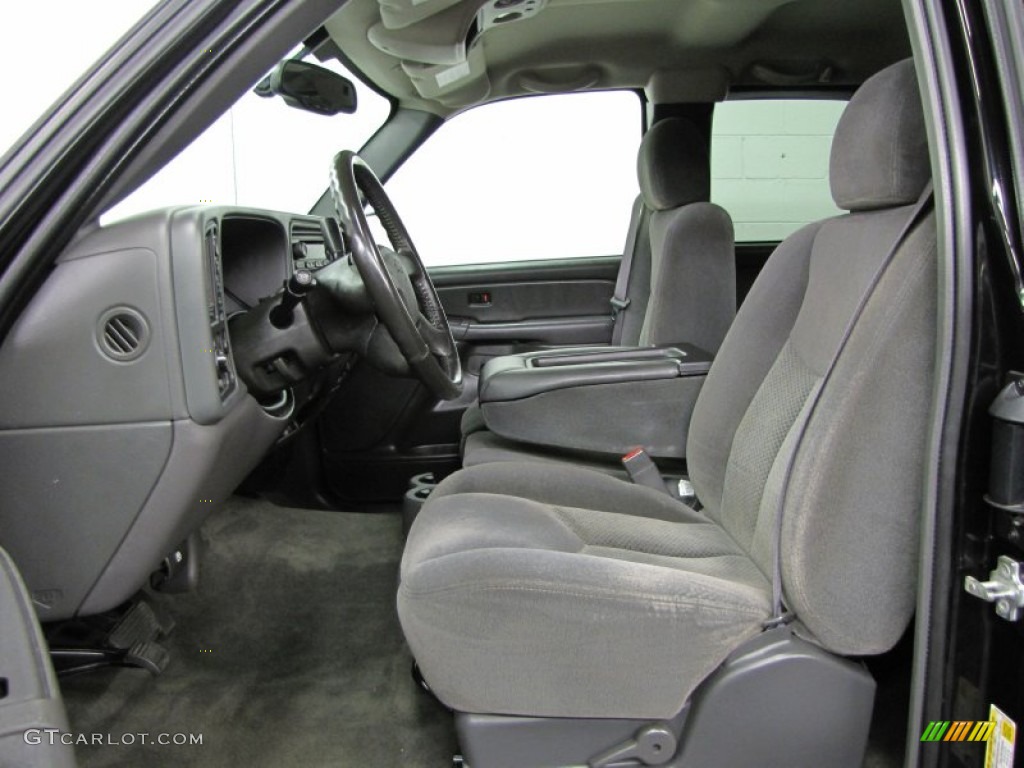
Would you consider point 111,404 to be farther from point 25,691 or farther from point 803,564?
point 803,564

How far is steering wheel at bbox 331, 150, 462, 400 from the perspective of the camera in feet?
4.03

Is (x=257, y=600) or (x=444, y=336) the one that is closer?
(x=444, y=336)

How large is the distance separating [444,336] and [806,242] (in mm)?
656

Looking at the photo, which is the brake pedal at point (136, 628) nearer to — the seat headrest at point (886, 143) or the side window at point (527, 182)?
the seat headrest at point (886, 143)

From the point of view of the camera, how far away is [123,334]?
101 centimetres

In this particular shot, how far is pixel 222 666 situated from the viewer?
165cm

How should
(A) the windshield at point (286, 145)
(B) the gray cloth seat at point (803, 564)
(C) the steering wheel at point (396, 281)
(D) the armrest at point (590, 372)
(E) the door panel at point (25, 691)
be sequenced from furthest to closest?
(A) the windshield at point (286, 145) → (D) the armrest at point (590, 372) → (C) the steering wheel at point (396, 281) → (B) the gray cloth seat at point (803, 564) → (E) the door panel at point (25, 691)

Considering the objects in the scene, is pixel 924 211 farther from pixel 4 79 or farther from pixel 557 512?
pixel 4 79

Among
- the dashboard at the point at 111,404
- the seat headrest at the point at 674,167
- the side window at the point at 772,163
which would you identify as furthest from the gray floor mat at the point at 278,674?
the side window at the point at 772,163

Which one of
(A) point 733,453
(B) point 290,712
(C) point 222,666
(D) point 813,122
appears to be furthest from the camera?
(D) point 813,122

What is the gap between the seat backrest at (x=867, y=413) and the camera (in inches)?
36.0

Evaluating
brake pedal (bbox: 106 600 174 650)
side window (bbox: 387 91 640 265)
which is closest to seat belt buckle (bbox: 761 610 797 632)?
brake pedal (bbox: 106 600 174 650)

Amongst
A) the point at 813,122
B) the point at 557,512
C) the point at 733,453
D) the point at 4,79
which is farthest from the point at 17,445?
the point at 813,122

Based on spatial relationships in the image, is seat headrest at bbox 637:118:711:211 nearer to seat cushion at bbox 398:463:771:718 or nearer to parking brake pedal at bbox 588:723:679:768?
seat cushion at bbox 398:463:771:718
